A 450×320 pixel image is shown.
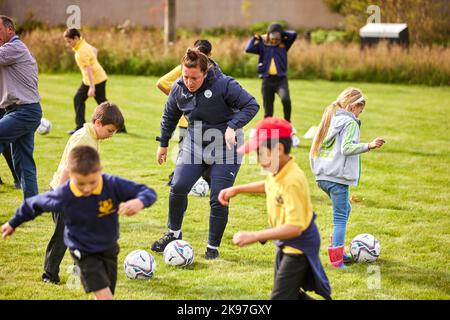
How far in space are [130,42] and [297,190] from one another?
2107cm

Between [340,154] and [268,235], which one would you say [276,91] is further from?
[268,235]

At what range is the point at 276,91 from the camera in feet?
47.3

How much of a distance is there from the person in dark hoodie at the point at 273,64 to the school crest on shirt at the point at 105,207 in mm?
9236

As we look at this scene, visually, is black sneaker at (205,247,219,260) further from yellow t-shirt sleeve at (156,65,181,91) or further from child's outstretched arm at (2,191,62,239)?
yellow t-shirt sleeve at (156,65,181,91)

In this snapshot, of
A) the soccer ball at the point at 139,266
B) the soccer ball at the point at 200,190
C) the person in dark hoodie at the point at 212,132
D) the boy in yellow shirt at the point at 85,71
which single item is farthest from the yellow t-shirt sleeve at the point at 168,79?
the boy in yellow shirt at the point at 85,71

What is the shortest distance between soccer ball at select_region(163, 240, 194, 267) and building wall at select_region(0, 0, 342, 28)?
2886cm

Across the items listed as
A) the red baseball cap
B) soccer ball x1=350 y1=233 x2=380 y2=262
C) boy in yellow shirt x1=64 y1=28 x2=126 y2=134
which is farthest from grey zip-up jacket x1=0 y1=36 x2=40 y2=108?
boy in yellow shirt x1=64 y1=28 x2=126 y2=134

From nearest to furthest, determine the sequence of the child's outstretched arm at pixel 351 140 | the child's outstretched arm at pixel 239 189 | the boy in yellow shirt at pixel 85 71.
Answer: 1. the child's outstretched arm at pixel 239 189
2. the child's outstretched arm at pixel 351 140
3. the boy in yellow shirt at pixel 85 71

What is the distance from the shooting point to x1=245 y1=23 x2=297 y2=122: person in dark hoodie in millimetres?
14258

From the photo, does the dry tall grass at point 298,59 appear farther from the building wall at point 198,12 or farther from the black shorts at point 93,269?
the black shorts at point 93,269

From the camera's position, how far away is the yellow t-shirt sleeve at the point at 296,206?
5.05 m

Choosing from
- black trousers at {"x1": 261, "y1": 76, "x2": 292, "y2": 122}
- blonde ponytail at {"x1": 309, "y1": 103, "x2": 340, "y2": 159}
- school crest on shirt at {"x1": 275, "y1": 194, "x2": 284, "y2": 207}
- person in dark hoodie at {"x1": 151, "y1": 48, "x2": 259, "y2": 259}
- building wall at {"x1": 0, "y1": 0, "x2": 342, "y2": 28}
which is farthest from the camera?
building wall at {"x1": 0, "y1": 0, "x2": 342, "y2": 28}

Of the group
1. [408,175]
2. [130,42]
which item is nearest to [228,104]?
[408,175]
